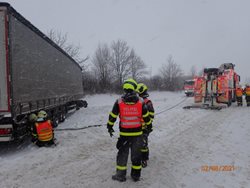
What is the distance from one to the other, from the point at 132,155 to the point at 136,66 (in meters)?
47.6

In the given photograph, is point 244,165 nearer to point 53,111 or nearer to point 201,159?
point 201,159

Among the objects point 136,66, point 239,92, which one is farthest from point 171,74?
point 239,92

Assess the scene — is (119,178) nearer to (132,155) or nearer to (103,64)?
(132,155)

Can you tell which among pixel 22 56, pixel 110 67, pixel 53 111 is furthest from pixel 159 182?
pixel 110 67

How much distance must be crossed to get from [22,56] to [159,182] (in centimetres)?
519

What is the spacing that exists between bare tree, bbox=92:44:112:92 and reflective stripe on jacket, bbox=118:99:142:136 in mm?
36844

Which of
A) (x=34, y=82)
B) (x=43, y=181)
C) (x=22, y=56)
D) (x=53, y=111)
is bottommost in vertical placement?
(x=43, y=181)

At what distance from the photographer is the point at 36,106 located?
26.4 ft

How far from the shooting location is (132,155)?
459 centimetres

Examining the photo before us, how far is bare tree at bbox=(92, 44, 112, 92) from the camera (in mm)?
43597

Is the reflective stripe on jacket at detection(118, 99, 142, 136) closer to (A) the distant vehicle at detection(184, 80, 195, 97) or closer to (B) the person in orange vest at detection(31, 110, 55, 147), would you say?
(B) the person in orange vest at detection(31, 110, 55, 147)

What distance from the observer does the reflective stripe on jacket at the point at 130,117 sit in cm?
460

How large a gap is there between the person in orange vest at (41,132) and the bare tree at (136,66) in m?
44.1

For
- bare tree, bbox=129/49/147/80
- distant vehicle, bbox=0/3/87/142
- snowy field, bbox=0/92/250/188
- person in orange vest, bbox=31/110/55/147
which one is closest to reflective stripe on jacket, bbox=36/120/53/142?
person in orange vest, bbox=31/110/55/147
